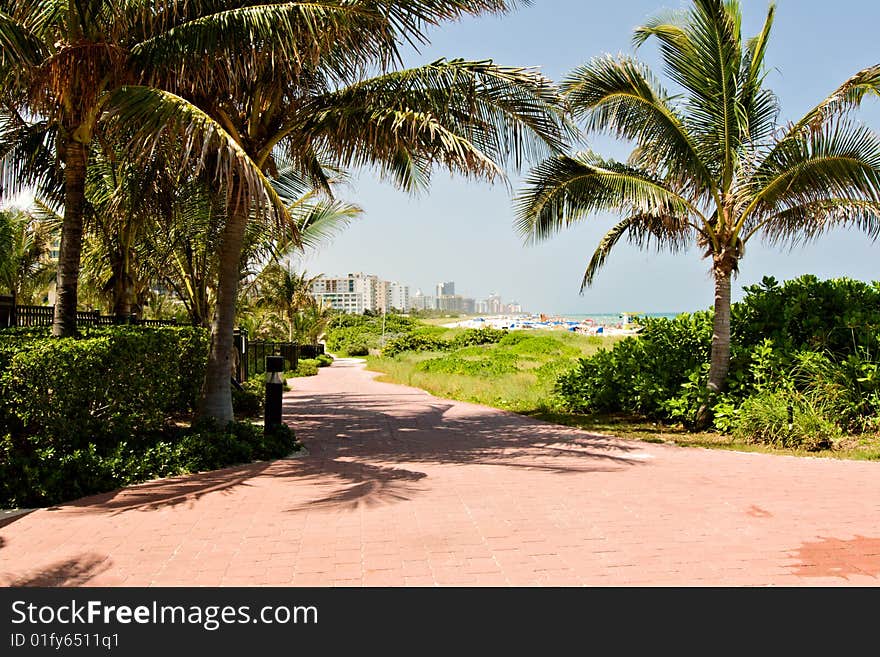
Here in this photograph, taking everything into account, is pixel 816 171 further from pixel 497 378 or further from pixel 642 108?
pixel 497 378

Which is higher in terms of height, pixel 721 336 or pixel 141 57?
pixel 141 57

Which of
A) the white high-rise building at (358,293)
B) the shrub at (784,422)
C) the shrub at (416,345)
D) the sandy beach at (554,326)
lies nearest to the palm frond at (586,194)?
the shrub at (784,422)

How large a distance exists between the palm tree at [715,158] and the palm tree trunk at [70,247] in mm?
6343

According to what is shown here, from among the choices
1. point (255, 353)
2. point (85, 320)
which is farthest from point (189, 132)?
point (255, 353)

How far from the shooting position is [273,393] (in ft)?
28.0

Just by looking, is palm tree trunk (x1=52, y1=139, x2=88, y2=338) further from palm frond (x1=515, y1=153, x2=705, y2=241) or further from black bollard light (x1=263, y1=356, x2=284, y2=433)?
palm frond (x1=515, y1=153, x2=705, y2=241)

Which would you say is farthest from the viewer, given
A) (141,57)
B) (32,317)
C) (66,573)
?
(32,317)

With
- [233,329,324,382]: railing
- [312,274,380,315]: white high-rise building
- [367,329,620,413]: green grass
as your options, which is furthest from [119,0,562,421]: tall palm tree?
[312,274,380,315]: white high-rise building

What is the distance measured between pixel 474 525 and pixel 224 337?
16.0 ft

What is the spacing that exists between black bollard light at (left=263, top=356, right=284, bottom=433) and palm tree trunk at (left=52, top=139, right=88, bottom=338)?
2459 millimetres

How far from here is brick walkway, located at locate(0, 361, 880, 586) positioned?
153 inches
